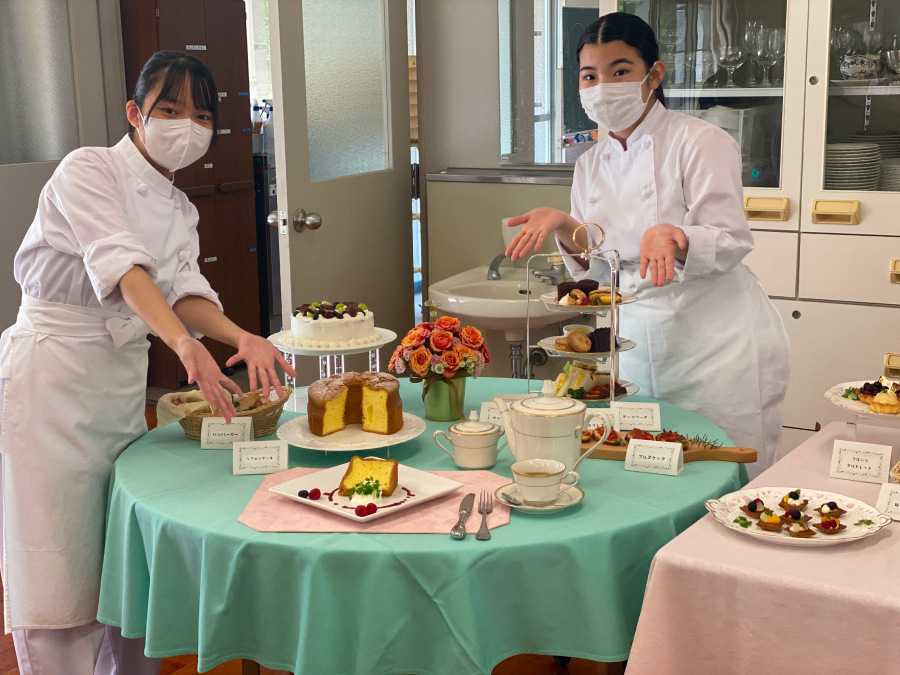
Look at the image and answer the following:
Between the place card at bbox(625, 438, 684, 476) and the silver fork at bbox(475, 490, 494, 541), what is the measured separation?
30cm

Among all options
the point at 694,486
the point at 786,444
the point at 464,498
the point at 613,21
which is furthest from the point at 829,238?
the point at 464,498

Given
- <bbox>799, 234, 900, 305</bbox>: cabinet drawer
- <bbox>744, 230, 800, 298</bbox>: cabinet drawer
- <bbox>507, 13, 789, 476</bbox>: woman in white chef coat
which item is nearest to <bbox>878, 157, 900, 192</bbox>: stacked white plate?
<bbox>799, 234, 900, 305</bbox>: cabinet drawer

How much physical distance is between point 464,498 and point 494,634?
212 mm

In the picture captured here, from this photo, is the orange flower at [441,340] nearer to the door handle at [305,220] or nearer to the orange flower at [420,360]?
the orange flower at [420,360]

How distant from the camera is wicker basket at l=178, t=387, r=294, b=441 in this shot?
5.86 ft

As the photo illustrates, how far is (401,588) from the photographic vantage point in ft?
4.14

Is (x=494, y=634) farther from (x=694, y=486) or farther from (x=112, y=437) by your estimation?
(x=112, y=437)

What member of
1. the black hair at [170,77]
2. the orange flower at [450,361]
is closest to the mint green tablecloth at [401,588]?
the orange flower at [450,361]

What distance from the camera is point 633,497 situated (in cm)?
146

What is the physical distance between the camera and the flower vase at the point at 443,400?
1.86 m

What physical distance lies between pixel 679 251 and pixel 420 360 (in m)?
0.61

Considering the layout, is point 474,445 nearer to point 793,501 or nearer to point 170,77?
point 793,501

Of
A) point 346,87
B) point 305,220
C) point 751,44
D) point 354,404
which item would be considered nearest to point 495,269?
point 305,220

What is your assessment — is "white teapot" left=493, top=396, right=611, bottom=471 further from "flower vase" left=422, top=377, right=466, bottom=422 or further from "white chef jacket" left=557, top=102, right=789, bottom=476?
"white chef jacket" left=557, top=102, right=789, bottom=476
